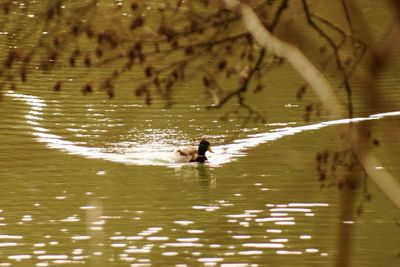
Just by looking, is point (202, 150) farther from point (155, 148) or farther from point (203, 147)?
point (155, 148)

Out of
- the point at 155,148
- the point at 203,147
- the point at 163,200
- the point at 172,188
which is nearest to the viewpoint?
the point at 163,200

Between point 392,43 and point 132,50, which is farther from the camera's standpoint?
point 132,50

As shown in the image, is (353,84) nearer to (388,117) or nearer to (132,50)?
(388,117)

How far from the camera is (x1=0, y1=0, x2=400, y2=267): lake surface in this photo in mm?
11836

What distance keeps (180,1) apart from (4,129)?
11.8 m

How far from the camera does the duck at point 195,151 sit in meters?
16.3

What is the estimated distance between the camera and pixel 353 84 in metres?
19.8

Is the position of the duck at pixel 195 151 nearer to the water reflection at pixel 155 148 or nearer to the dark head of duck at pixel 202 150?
the dark head of duck at pixel 202 150

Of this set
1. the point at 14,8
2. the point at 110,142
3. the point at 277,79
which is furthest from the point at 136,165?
the point at 14,8

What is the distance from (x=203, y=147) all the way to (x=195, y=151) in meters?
0.13

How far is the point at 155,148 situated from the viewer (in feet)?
55.5

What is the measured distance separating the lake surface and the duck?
0.39ft

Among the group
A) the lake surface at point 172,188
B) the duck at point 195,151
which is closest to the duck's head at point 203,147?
the duck at point 195,151

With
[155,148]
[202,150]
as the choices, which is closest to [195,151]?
[202,150]
